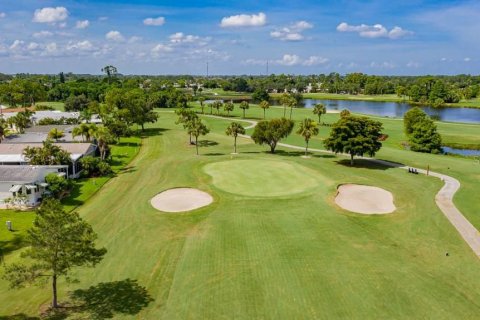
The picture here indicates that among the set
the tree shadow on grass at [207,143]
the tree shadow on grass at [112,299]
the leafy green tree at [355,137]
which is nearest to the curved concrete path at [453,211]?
the leafy green tree at [355,137]

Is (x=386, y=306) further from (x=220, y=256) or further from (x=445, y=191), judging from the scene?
(x=445, y=191)

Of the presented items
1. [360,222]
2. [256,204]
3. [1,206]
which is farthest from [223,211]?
[1,206]

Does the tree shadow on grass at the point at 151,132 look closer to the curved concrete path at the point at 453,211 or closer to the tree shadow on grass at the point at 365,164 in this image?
the tree shadow on grass at the point at 365,164

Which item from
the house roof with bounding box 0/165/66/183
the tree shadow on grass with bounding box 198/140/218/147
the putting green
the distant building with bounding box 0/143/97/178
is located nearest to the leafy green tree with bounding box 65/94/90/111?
the tree shadow on grass with bounding box 198/140/218/147

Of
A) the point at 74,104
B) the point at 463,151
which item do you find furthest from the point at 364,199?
the point at 74,104

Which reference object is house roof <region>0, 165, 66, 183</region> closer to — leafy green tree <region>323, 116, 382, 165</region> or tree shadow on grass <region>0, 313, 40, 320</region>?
tree shadow on grass <region>0, 313, 40, 320</region>
